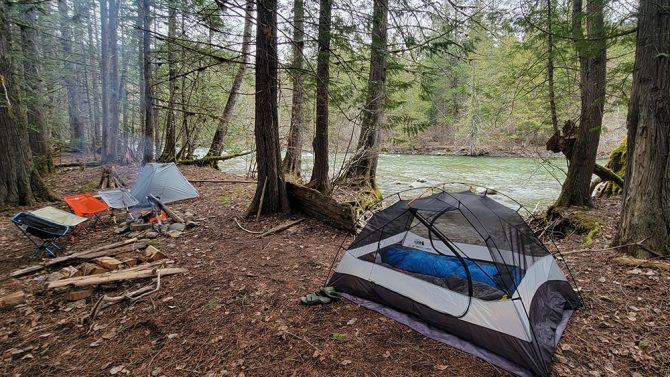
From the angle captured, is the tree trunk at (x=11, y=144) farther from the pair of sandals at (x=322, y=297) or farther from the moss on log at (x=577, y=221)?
the moss on log at (x=577, y=221)

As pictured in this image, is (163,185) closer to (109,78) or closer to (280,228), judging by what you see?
(280,228)

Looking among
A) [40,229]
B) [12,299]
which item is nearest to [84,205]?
[40,229]

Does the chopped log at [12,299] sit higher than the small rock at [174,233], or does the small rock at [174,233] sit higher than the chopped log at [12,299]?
the small rock at [174,233]

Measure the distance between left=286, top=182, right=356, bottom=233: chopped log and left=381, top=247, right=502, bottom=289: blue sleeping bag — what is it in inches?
80.2

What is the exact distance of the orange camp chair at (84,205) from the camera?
5551 millimetres

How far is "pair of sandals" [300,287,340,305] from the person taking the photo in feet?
11.0

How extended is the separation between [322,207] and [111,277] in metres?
3.37

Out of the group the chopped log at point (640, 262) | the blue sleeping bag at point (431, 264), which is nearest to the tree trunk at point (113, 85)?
the blue sleeping bag at point (431, 264)

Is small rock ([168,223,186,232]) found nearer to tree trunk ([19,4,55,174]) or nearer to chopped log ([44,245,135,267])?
chopped log ([44,245,135,267])

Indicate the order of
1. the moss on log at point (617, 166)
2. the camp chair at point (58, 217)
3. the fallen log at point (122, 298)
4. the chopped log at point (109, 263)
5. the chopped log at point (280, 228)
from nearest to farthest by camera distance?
the fallen log at point (122, 298) → the chopped log at point (109, 263) → the camp chair at point (58, 217) → the chopped log at point (280, 228) → the moss on log at point (617, 166)

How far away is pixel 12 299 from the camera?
3357 millimetres

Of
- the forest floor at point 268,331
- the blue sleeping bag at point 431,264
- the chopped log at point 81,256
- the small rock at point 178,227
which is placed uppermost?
the blue sleeping bag at point 431,264

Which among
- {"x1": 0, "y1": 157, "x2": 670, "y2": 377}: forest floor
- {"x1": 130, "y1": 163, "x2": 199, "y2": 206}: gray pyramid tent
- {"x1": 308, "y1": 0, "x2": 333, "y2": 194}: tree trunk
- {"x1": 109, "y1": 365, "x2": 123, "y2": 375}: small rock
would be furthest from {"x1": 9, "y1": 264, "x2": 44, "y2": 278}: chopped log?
{"x1": 308, "y1": 0, "x2": 333, "y2": 194}: tree trunk

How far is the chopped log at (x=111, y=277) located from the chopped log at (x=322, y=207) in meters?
2.66
